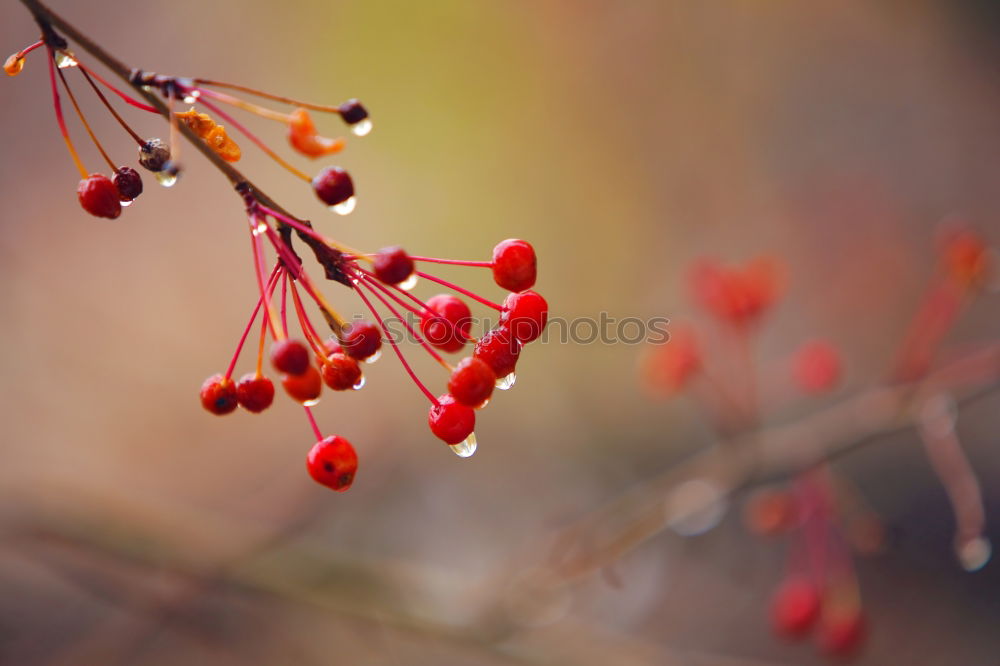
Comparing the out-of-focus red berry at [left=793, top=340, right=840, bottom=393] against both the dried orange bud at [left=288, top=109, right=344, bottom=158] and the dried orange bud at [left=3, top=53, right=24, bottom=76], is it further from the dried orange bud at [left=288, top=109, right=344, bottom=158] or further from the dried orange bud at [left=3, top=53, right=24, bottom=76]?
the dried orange bud at [left=3, top=53, right=24, bottom=76]

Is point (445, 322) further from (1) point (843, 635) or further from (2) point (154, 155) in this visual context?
(1) point (843, 635)

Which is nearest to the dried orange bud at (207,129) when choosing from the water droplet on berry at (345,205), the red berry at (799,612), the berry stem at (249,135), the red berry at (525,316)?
the berry stem at (249,135)

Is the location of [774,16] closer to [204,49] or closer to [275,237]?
[204,49]

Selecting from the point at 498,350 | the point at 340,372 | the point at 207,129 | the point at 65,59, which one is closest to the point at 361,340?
the point at 340,372

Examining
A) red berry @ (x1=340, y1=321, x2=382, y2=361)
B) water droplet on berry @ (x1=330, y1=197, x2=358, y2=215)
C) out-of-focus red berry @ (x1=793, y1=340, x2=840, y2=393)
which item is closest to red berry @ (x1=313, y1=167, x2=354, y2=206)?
water droplet on berry @ (x1=330, y1=197, x2=358, y2=215)

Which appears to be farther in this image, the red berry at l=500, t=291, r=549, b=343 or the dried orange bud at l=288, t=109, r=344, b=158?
the red berry at l=500, t=291, r=549, b=343

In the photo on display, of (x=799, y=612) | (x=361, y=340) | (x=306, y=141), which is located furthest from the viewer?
(x=799, y=612)

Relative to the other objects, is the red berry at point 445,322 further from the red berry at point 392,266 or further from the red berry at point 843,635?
the red berry at point 843,635
